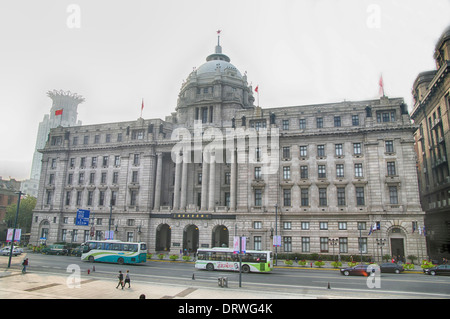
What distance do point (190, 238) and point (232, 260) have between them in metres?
24.3

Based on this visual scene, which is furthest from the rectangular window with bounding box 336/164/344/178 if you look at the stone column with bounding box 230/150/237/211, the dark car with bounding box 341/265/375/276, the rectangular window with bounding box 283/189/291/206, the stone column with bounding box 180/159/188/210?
the stone column with bounding box 180/159/188/210

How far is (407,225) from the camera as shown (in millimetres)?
48062

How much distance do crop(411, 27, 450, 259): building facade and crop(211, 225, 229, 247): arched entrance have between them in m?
35.4

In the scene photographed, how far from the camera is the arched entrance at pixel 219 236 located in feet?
193

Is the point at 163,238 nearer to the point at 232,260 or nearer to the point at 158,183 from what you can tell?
the point at 158,183

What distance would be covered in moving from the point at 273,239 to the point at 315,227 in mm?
7738

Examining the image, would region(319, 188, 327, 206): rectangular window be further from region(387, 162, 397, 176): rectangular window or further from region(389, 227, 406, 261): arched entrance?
region(389, 227, 406, 261): arched entrance

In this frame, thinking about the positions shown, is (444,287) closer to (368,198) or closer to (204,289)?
(204,289)

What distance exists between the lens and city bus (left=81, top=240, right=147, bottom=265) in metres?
44.0

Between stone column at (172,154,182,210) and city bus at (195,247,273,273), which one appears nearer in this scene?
city bus at (195,247,273,273)

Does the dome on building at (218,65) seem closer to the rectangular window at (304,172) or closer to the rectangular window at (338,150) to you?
the rectangular window at (304,172)

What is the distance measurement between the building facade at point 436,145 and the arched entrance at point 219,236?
35.4 meters

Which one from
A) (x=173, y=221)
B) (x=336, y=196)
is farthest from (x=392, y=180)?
(x=173, y=221)

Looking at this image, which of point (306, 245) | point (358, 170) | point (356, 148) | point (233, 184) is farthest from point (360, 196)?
point (233, 184)
